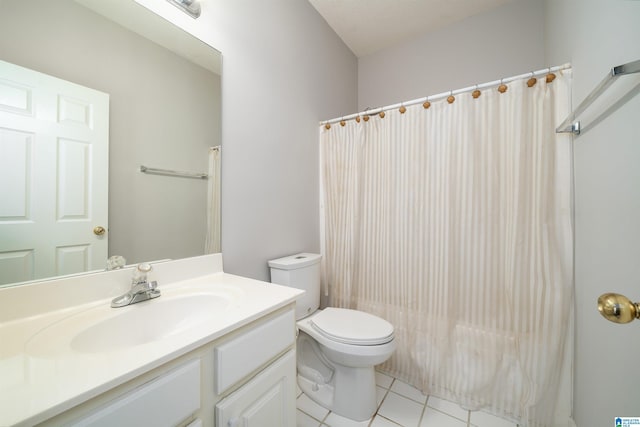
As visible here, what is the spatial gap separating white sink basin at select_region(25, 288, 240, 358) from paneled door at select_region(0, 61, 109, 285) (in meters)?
0.20

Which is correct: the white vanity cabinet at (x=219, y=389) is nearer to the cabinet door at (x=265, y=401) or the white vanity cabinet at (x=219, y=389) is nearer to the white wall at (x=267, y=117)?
the cabinet door at (x=265, y=401)

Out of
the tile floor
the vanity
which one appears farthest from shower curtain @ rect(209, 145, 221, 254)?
the tile floor

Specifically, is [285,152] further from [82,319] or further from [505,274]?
[505,274]

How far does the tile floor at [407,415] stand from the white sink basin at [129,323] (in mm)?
875

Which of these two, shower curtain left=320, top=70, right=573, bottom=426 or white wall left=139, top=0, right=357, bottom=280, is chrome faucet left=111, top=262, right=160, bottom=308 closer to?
white wall left=139, top=0, right=357, bottom=280

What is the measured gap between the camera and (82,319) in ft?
2.35

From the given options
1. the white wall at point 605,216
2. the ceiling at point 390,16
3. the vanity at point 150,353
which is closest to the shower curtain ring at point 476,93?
the white wall at point 605,216

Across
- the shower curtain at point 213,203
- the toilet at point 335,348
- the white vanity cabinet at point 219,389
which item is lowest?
the toilet at point 335,348

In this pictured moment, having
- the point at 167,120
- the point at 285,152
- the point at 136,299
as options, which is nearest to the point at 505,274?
the point at 285,152

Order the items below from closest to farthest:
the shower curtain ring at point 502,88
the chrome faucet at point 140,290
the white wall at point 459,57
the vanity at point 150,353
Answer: the vanity at point 150,353 → the chrome faucet at point 140,290 → the shower curtain ring at point 502,88 → the white wall at point 459,57

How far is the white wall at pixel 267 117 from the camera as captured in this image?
1.24 metres

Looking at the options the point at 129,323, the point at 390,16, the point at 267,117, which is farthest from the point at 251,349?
the point at 390,16

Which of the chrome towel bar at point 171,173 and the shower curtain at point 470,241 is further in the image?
the shower curtain at point 470,241

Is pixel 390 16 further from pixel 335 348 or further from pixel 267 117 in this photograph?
pixel 335 348
